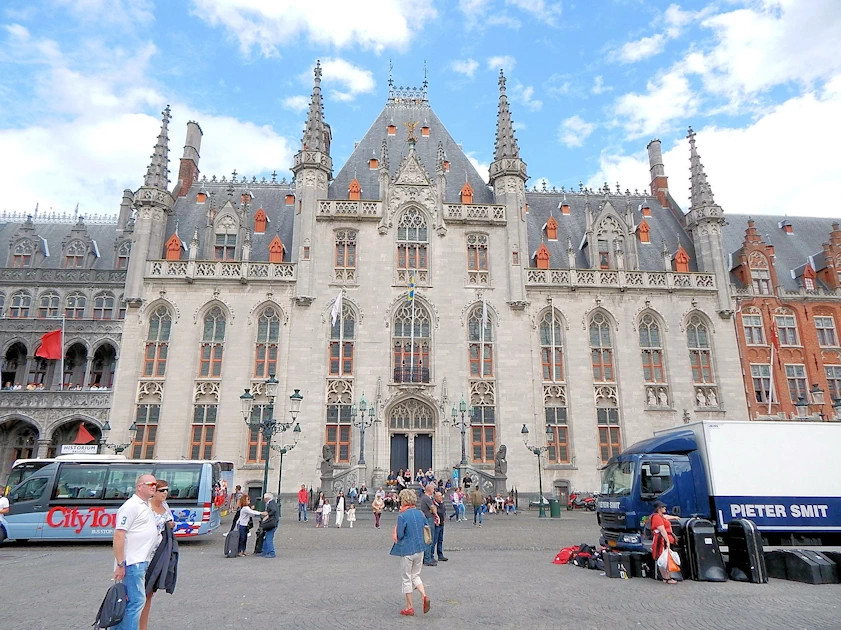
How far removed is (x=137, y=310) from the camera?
33.2m

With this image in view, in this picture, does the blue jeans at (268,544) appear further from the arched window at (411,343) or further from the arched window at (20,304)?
the arched window at (20,304)

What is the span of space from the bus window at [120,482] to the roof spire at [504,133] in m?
29.0

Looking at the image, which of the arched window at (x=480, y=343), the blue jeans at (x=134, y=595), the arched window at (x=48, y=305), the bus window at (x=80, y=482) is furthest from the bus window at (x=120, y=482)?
the arched window at (x=48, y=305)

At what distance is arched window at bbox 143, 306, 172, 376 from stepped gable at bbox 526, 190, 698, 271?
22.8 metres

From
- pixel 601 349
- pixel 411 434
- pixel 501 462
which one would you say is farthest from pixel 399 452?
pixel 601 349

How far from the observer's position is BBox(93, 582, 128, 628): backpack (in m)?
5.26

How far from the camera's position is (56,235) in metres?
39.1

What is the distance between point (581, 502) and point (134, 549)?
28.4 meters

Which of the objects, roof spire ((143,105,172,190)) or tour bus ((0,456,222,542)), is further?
roof spire ((143,105,172,190))

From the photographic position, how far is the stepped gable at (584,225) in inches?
1481

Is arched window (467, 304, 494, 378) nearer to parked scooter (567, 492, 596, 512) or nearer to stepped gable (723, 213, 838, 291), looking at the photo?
parked scooter (567, 492, 596, 512)

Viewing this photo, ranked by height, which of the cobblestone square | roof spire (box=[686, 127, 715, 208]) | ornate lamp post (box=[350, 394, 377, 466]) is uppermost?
roof spire (box=[686, 127, 715, 208])

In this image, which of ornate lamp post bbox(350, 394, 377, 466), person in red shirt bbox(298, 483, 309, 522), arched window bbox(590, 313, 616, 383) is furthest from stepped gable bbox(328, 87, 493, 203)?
person in red shirt bbox(298, 483, 309, 522)

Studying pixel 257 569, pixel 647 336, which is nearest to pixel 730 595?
pixel 257 569
